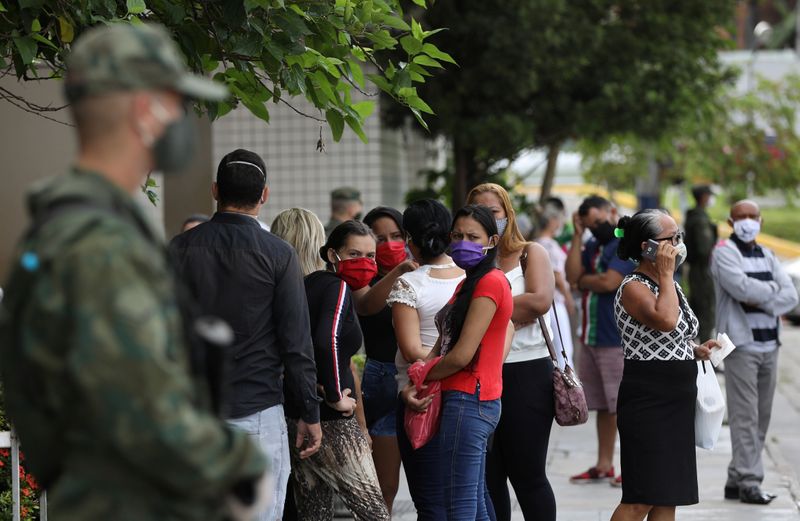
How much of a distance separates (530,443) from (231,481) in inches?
139

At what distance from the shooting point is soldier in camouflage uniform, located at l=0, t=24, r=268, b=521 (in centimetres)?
240

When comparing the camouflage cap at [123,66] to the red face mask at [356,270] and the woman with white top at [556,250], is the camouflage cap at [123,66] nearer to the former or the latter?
the red face mask at [356,270]

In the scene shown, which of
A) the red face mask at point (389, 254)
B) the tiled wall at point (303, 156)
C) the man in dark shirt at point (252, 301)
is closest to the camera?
the man in dark shirt at point (252, 301)

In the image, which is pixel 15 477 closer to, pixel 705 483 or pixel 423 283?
pixel 423 283

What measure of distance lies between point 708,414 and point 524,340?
0.94m

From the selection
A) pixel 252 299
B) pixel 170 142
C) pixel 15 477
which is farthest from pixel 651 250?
pixel 170 142

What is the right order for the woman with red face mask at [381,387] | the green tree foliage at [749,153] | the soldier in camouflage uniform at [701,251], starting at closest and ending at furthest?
the woman with red face mask at [381,387], the soldier in camouflage uniform at [701,251], the green tree foliage at [749,153]

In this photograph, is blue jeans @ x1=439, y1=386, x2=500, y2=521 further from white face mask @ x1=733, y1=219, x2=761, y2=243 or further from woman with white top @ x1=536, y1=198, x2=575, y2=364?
woman with white top @ x1=536, y1=198, x2=575, y2=364

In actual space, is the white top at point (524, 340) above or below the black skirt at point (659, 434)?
above

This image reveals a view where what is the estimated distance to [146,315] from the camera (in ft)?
7.93

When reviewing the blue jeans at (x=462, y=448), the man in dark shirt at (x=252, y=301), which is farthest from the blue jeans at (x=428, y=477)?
the man in dark shirt at (x=252, y=301)

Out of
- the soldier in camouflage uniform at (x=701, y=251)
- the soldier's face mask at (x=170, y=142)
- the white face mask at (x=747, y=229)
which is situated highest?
the soldier's face mask at (x=170, y=142)

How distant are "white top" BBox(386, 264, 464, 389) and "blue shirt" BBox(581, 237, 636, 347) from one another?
10.2 ft

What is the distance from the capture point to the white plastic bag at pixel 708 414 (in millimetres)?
5902
